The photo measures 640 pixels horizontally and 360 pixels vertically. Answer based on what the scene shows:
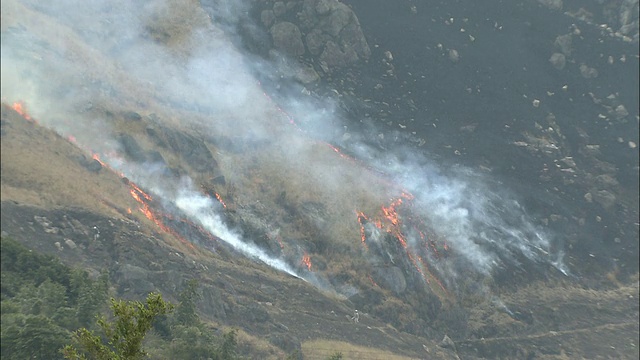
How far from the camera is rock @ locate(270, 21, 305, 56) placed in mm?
72500

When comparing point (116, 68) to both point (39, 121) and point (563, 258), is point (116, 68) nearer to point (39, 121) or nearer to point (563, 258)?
point (39, 121)

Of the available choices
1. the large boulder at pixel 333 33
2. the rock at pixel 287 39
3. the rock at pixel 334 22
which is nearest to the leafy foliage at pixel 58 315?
the rock at pixel 287 39

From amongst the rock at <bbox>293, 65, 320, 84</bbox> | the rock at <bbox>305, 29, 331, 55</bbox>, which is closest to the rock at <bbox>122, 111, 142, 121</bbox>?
the rock at <bbox>293, 65, 320, 84</bbox>

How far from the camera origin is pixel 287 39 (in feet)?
238

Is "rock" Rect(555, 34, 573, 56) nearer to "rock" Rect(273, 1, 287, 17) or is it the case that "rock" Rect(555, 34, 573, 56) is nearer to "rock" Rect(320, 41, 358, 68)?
"rock" Rect(320, 41, 358, 68)

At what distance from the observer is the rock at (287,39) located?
72.5m

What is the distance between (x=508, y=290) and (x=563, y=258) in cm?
987

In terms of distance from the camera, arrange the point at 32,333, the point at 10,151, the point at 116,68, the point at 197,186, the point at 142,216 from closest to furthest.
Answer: the point at 32,333 → the point at 10,151 → the point at 142,216 → the point at 197,186 → the point at 116,68

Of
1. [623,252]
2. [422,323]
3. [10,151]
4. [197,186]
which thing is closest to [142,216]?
[197,186]

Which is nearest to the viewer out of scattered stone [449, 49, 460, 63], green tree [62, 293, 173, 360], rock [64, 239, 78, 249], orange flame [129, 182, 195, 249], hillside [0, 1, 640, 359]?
green tree [62, 293, 173, 360]

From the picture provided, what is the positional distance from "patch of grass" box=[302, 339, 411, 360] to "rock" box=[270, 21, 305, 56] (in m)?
38.4

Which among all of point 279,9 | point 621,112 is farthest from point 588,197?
point 279,9

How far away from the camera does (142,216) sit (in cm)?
5028

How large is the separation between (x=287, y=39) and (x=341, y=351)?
1605 inches
